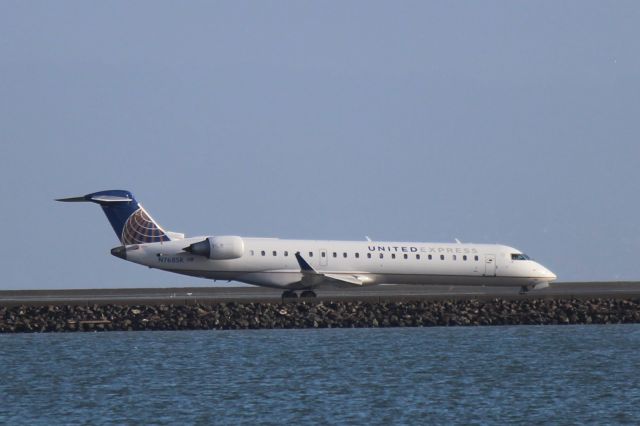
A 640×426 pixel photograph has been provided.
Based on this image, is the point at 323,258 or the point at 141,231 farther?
the point at 141,231

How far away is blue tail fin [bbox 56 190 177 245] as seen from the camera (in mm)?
55875

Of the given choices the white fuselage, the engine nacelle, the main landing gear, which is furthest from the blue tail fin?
the main landing gear

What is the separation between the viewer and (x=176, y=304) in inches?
1992

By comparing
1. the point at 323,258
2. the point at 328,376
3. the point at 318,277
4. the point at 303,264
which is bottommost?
the point at 328,376

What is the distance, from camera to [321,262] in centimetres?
5550

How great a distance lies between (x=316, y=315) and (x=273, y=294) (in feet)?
45.6

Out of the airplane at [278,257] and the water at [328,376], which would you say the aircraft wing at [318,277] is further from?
the water at [328,376]

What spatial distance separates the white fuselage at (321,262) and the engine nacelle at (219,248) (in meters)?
0.22

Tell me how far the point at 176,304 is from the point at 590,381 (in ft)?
57.7

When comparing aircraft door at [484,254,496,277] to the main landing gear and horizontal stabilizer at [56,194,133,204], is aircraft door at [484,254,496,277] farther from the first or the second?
horizontal stabilizer at [56,194,133,204]

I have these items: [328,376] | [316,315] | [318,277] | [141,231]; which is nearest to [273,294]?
[318,277]

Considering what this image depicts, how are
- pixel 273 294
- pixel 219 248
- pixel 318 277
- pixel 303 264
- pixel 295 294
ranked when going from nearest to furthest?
pixel 219 248, pixel 303 264, pixel 318 277, pixel 295 294, pixel 273 294

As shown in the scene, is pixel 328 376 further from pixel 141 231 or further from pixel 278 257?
pixel 141 231

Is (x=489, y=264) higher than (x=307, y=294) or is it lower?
higher
